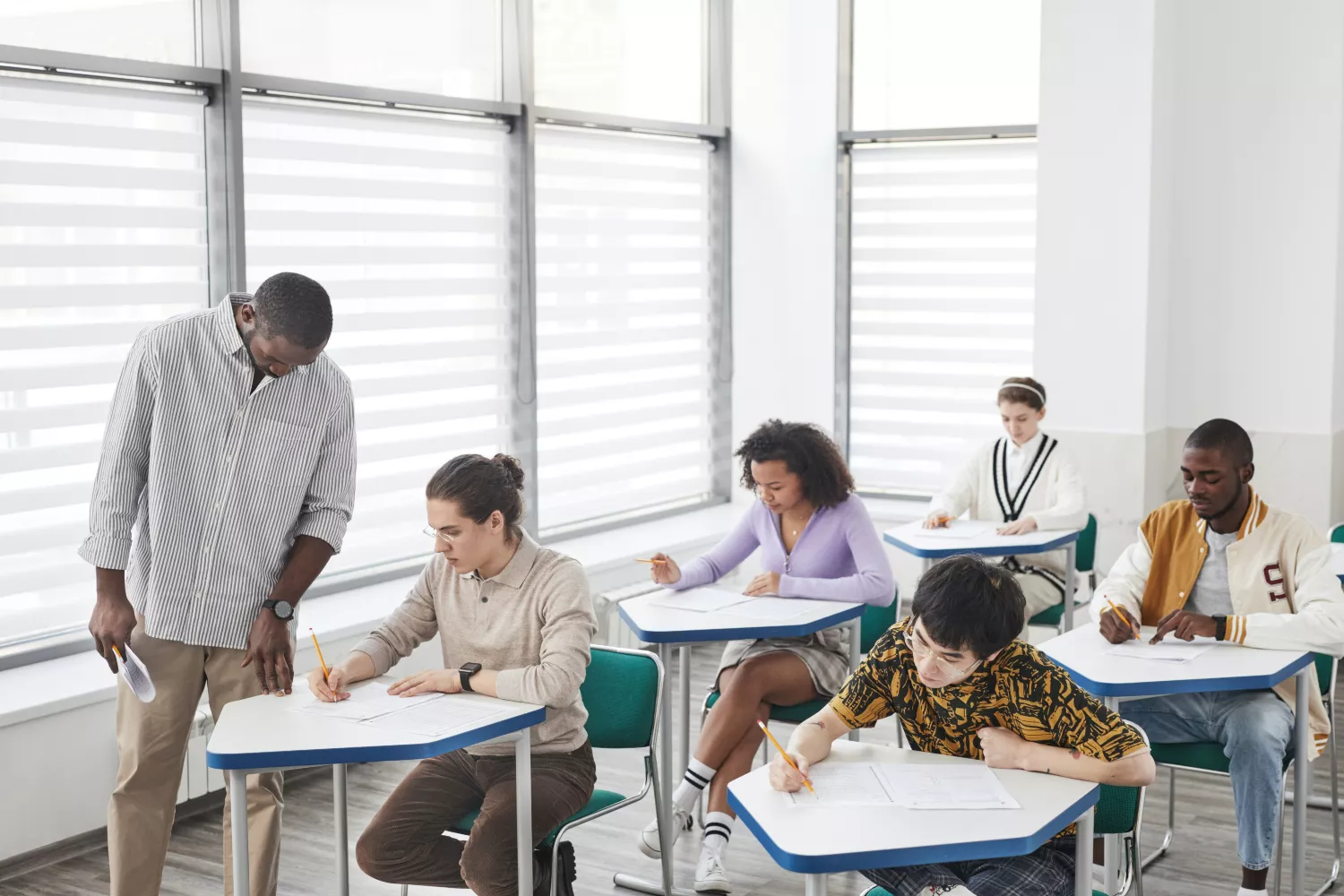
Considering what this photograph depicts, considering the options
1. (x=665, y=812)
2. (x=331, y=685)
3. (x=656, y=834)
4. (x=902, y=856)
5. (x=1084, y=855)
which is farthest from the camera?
(x=656, y=834)

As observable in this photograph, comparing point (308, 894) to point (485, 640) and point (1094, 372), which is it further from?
point (1094, 372)

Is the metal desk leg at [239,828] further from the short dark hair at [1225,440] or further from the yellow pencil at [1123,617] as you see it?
the short dark hair at [1225,440]

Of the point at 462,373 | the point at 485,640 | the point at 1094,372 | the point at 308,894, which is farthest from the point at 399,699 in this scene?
the point at 1094,372

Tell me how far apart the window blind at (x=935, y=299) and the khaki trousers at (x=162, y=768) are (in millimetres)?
4536

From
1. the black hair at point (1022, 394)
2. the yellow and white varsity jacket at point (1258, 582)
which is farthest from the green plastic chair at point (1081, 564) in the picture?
the yellow and white varsity jacket at point (1258, 582)

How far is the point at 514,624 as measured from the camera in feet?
10.4

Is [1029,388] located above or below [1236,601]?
above

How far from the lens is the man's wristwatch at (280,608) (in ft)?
10.4

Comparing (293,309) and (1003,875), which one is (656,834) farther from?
(293,309)

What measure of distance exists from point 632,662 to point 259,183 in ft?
8.29

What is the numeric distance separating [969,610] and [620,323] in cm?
432

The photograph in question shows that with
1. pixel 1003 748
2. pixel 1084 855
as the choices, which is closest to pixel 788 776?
pixel 1003 748

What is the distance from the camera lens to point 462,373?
19.0ft

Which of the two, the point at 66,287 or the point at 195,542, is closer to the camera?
the point at 195,542
